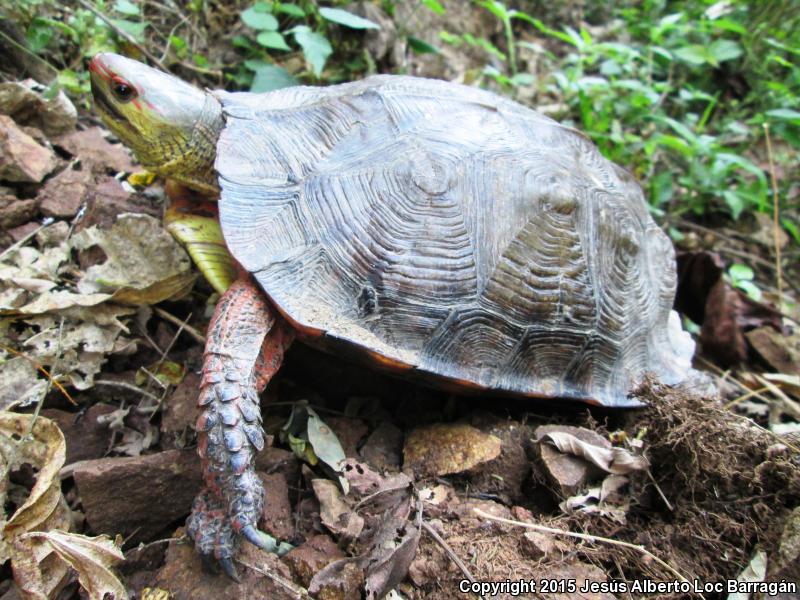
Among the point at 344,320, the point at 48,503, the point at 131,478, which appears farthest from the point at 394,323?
the point at 48,503

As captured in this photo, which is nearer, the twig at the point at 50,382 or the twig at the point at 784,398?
the twig at the point at 50,382

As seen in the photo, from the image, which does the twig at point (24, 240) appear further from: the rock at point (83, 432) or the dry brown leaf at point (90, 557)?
the dry brown leaf at point (90, 557)

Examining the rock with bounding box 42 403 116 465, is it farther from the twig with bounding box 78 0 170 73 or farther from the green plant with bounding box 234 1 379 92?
the green plant with bounding box 234 1 379 92

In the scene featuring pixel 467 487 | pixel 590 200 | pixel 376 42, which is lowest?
pixel 467 487

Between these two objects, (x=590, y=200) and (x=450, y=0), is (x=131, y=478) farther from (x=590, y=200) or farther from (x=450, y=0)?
(x=450, y=0)

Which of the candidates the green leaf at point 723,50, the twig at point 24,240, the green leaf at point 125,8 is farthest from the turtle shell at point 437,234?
the green leaf at point 723,50

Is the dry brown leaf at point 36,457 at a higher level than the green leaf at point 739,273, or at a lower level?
higher

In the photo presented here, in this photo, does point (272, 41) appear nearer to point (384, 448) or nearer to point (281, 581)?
point (384, 448)
